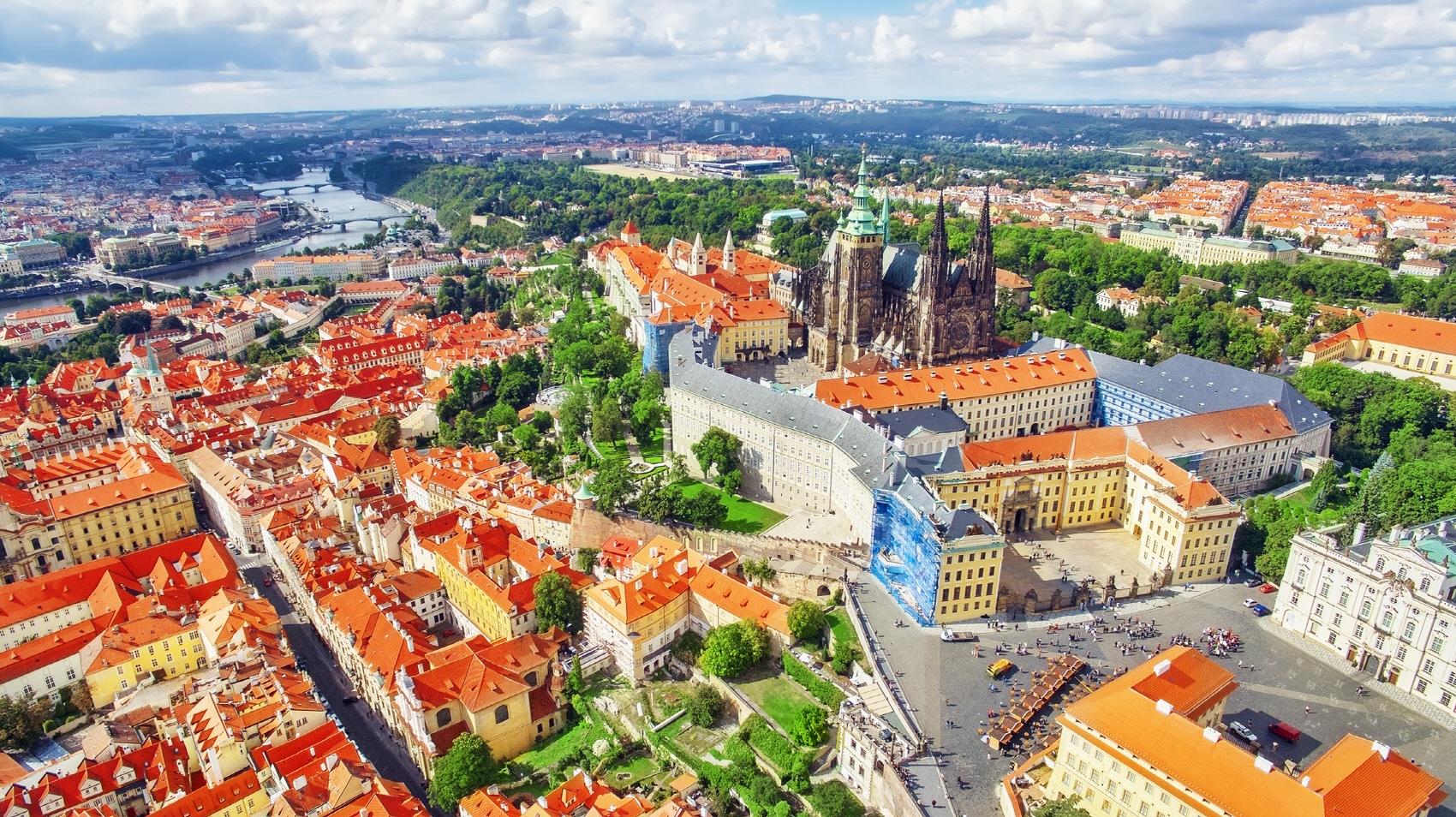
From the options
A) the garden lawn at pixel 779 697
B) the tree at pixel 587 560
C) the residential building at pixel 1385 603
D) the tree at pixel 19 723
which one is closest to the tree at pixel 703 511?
the tree at pixel 587 560

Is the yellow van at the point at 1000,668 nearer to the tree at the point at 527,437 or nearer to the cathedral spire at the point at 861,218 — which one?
the tree at the point at 527,437

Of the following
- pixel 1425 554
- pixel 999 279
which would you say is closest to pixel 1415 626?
pixel 1425 554

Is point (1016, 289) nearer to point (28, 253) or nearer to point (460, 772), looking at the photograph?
point (460, 772)

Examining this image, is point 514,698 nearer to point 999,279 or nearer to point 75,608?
point 75,608

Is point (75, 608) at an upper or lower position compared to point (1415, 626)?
lower

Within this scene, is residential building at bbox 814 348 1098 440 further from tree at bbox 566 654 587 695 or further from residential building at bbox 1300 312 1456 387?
residential building at bbox 1300 312 1456 387

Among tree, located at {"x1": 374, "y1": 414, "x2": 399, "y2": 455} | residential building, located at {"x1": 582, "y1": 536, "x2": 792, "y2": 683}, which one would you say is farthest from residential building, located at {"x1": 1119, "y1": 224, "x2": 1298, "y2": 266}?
tree, located at {"x1": 374, "y1": 414, "x2": 399, "y2": 455}

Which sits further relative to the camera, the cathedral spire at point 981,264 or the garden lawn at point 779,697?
the cathedral spire at point 981,264

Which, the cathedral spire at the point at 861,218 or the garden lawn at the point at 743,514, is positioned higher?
the cathedral spire at the point at 861,218

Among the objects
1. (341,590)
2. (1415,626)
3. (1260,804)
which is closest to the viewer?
(1260,804)
